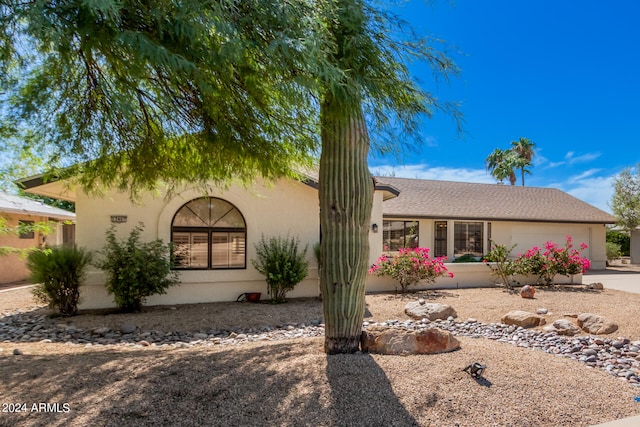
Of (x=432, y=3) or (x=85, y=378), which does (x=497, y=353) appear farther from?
(x=85, y=378)

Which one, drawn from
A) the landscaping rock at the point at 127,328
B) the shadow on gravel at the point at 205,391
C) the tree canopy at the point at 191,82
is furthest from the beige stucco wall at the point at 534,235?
the shadow on gravel at the point at 205,391

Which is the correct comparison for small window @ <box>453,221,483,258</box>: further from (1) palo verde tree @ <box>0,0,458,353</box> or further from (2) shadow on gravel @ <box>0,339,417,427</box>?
(2) shadow on gravel @ <box>0,339,417,427</box>

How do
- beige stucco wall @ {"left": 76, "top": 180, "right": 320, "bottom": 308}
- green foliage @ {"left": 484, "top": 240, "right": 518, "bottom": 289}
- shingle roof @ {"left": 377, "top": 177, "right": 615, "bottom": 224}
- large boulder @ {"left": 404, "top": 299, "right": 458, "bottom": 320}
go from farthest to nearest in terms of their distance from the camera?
shingle roof @ {"left": 377, "top": 177, "right": 615, "bottom": 224}
green foliage @ {"left": 484, "top": 240, "right": 518, "bottom": 289}
beige stucco wall @ {"left": 76, "top": 180, "right": 320, "bottom": 308}
large boulder @ {"left": 404, "top": 299, "right": 458, "bottom": 320}

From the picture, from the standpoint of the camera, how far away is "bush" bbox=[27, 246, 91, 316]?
25.8 feet

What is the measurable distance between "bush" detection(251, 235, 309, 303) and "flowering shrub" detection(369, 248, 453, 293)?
2838mm

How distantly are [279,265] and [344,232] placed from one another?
5.44 m

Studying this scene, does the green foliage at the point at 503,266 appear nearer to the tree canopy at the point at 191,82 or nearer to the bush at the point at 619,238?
the tree canopy at the point at 191,82

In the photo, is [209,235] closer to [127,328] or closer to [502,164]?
[127,328]

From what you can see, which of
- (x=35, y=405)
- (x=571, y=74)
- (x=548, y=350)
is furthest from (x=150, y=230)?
(x=571, y=74)

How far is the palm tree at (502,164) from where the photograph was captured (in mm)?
33338

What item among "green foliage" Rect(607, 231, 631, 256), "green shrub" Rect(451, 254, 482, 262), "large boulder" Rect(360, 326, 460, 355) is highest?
"green foliage" Rect(607, 231, 631, 256)

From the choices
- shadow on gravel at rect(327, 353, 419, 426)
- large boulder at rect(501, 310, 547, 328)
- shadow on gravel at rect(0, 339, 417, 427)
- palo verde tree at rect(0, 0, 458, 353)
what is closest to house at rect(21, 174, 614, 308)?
palo verde tree at rect(0, 0, 458, 353)

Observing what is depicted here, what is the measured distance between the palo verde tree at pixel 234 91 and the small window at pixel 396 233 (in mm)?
12936

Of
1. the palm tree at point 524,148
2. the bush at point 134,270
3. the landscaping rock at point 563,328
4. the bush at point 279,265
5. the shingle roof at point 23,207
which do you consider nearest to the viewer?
the landscaping rock at point 563,328
